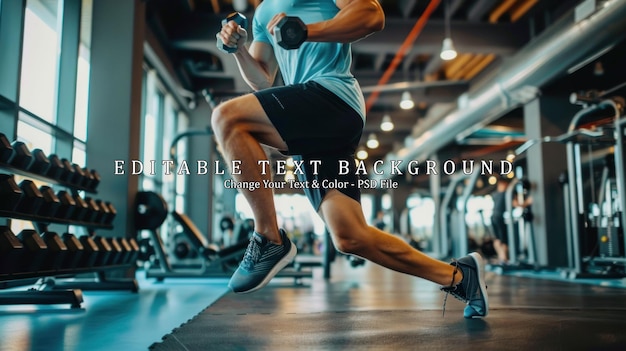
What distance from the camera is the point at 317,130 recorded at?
1472 mm

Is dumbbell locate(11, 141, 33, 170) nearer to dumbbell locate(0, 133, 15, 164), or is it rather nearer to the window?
dumbbell locate(0, 133, 15, 164)

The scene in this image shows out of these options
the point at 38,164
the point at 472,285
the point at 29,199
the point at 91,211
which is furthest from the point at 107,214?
the point at 472,285

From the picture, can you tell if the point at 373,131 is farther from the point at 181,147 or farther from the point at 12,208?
the point at 12,208

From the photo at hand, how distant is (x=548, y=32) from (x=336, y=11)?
441 cm

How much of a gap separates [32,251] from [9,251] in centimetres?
19

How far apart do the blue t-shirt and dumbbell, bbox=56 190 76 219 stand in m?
1.58

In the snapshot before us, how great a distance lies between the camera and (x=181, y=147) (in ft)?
29.6

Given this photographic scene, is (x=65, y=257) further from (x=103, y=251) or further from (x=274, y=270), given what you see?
(x=274, y=270)

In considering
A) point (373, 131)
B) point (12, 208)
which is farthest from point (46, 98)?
point (373, 131)

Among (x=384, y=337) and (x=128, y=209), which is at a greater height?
(x=128, y=209)

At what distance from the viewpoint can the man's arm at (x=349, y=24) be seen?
4.58 ft

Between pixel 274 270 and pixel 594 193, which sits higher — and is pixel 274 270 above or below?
below

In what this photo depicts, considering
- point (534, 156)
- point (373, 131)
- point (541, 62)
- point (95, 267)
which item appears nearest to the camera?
point (95, 267)

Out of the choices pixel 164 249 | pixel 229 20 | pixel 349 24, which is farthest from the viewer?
pixel 164 249
